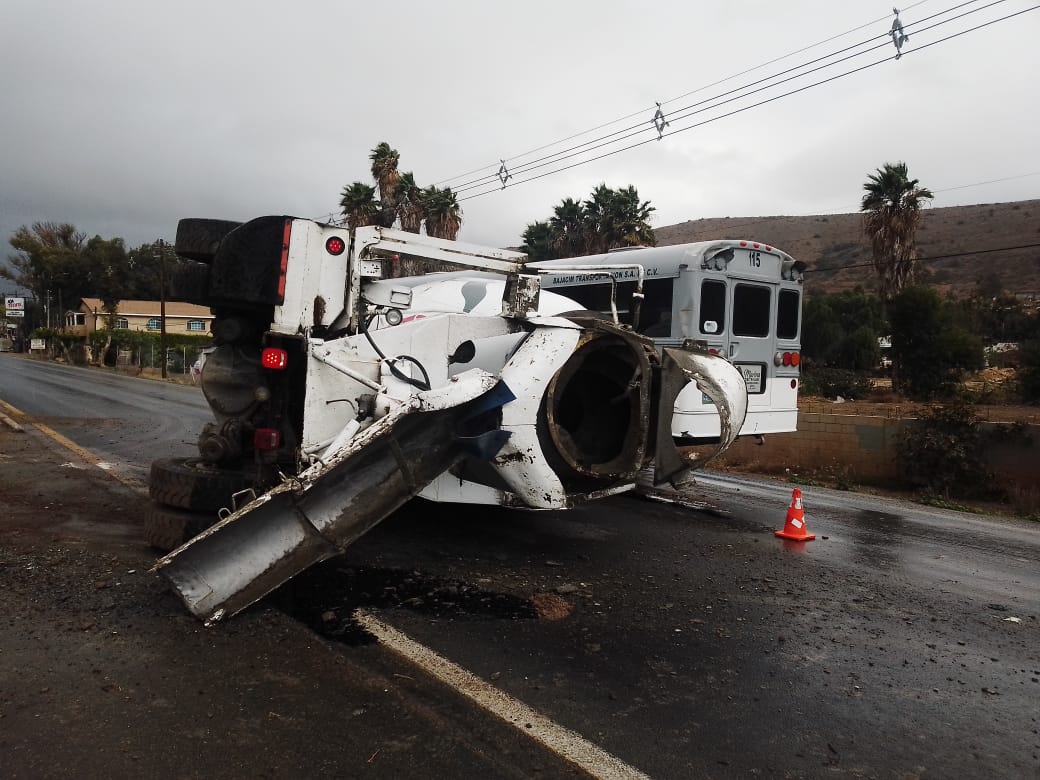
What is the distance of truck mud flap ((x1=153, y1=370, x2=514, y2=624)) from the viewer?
387 centimetres

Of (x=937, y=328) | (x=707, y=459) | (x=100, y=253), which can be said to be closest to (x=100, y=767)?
(x=707, y=459)

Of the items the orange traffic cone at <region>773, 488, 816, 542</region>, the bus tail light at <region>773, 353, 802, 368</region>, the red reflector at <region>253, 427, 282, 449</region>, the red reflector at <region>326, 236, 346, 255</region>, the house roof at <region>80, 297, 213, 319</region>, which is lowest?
the orange traffic cone at <region>773, 488, 816, 542</region>

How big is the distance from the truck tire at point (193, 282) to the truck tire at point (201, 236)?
0.30 ft

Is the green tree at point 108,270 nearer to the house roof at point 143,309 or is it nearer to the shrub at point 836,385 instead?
the house roof at point 143,309

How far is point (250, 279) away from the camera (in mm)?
4637

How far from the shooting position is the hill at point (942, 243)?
208 feet

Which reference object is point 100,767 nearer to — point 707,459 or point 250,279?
point 250,279

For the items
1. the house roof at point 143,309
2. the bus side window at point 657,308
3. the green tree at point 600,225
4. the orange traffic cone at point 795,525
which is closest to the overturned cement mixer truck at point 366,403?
the orange traffic cone at point 795,525

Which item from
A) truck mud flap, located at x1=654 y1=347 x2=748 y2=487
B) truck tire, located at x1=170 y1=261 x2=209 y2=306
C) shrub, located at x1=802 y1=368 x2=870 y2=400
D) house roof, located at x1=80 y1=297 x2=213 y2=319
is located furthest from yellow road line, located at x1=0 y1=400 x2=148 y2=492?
house roof, located at x1=80 y1=297 x2=213 y2=319

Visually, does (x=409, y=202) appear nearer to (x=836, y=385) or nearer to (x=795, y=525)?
(x=836, y=385)

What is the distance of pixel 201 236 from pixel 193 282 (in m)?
0.34

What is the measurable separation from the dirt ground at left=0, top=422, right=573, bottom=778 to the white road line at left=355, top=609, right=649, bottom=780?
82 mm

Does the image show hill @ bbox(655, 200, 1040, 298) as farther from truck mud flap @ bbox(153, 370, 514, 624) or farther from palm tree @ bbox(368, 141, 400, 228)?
truck mud flap @ bbox(153, 370, 514, 624)

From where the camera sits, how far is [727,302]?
918 cm
